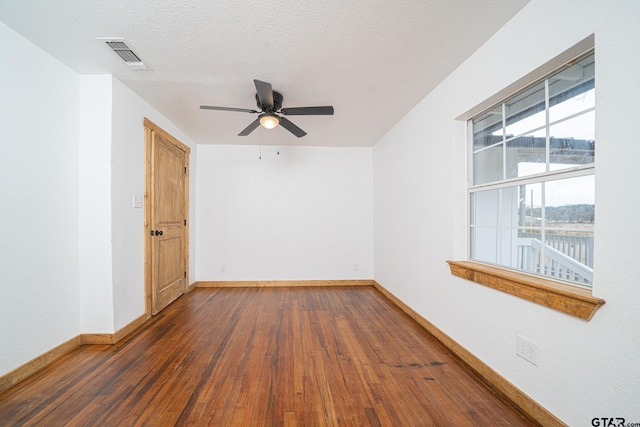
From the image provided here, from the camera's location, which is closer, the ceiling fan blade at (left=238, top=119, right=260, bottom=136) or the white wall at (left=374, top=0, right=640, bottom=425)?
the white wall at (left=374, top=0, right=640, bottom=425)

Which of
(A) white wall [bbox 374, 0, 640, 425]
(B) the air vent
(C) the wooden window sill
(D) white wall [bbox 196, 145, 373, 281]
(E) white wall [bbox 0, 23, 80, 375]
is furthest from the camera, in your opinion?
(D) white wall [bbox 196, 145, 373, 281]

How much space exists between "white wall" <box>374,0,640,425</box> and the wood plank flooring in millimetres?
366

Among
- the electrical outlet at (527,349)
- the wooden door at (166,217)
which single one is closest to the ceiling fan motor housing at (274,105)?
the wooden door at (166,217)

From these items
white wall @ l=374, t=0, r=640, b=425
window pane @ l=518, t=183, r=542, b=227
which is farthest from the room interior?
window pane @ l=518, t=183, r=542, b=227

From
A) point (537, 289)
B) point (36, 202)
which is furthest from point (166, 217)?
point (537, 289)

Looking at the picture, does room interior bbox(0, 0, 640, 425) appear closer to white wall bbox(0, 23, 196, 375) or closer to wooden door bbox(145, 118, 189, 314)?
white wall bbox(0, 23, 196, 375)

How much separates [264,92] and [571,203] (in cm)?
224

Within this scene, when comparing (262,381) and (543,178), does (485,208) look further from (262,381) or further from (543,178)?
(262,381)

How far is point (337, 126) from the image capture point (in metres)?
3.50

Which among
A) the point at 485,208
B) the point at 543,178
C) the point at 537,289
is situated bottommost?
the point at 537,289

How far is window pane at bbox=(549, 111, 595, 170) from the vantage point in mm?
1330

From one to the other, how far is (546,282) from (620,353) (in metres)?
0.44

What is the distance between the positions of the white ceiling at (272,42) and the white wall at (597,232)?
0.25 meters

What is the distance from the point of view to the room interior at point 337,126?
1142 millimetres
